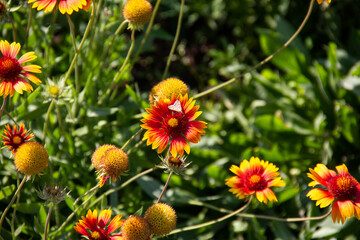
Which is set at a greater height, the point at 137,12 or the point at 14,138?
the point at 137,12

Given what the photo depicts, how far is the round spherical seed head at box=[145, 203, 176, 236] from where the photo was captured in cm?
108

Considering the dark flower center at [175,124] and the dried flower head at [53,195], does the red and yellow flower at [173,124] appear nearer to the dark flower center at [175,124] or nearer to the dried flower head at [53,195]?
the dark flower center at [175,124]

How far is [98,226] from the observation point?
1132 mm

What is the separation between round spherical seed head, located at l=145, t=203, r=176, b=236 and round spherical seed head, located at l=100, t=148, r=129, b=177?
0.14m

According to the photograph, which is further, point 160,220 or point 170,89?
point 170,89

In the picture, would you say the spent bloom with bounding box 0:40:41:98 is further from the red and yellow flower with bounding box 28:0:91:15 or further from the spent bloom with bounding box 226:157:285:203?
the spent bloom with bounding box 226:157:285:203

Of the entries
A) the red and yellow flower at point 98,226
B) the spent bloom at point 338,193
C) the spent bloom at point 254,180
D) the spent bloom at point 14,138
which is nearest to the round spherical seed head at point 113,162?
the red and yellow flower at point 98,226

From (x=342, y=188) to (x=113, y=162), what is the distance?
622mm

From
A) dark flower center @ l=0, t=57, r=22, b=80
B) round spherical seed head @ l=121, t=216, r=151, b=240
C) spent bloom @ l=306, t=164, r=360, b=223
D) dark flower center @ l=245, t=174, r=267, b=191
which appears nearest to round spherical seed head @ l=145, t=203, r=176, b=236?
round spherical seed head @ l=121, t=216, r=151, b=240

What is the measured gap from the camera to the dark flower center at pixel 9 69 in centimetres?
114

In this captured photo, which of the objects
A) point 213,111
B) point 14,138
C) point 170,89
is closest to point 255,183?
point 170,89

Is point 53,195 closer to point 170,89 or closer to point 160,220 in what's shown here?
point 160,220

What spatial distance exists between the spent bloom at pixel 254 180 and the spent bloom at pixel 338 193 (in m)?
0.10

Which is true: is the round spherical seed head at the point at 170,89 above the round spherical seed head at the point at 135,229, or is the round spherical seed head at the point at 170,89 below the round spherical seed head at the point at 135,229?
above
